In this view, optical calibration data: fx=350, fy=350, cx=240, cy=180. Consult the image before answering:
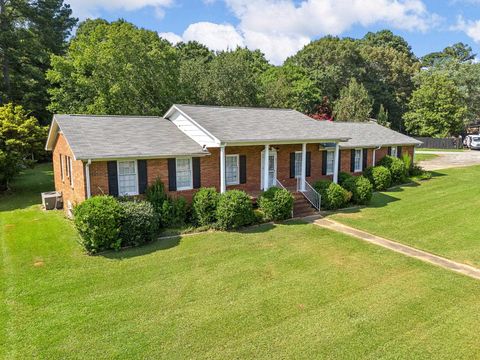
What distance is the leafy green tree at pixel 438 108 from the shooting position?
162 ft

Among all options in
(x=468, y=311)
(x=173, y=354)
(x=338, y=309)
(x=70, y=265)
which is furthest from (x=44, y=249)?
(x=468, y=311)

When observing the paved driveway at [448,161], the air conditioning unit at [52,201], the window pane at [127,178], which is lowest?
the air conditioning unit at [52,201]

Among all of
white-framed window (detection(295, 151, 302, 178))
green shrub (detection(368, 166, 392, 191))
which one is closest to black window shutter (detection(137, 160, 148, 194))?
white-framed window (detection(295, 151, 302, 178))

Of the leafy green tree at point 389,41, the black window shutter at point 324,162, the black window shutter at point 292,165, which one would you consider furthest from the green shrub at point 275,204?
the leafy green tree at point 389,41

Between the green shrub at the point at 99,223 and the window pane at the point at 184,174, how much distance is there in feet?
13.4

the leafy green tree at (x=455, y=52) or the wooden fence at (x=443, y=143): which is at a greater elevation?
the leafy green tree at (x=455, y=52)

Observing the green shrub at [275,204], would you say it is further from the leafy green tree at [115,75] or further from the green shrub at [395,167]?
the leafy green tree at [115,75]

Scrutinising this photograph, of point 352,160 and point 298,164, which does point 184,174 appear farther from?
point 352,160

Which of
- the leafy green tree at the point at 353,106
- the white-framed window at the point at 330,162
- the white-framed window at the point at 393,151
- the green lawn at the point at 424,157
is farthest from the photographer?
the leafy green tree at the point at 353,106

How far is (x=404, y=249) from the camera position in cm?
1264

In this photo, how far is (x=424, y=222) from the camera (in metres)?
16.1

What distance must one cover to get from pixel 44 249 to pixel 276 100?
109ft

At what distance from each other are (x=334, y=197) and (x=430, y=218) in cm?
455

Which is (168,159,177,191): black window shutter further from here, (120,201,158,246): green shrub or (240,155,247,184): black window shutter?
(240,155,247,184): black window shutter
